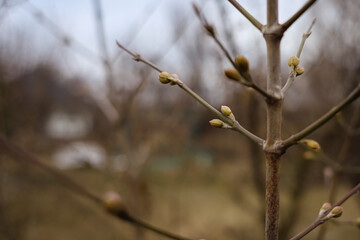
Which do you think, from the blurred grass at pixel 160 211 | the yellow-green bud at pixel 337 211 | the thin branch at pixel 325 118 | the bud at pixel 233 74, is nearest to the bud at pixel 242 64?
the bud at pixel 233 74

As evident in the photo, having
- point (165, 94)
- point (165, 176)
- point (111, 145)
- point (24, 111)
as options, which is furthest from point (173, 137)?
point (165, 176)

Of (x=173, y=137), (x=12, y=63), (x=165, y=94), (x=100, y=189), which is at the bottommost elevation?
(x=100, y=189)

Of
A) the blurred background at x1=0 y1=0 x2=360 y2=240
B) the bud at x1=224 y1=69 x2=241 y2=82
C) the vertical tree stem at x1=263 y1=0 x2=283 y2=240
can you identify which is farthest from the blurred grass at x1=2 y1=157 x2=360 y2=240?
the bud at x1=224 y1=69 x2=241 y2=82

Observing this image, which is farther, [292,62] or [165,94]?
[165,94]

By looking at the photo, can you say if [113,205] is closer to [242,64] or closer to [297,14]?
[242,64]

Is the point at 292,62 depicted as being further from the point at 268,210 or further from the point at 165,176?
the point at 165,176

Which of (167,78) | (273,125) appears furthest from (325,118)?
(167,78)

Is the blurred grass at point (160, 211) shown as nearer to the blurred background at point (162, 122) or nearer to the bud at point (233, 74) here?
the blurred background at point (162, 122)
